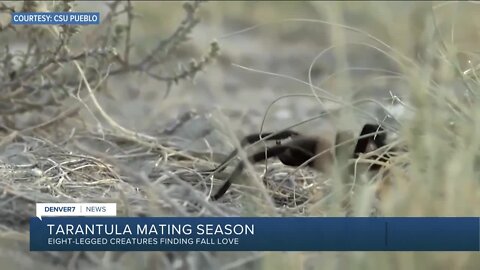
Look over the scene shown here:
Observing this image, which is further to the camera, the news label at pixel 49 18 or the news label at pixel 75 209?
the news label at pixel 49 18

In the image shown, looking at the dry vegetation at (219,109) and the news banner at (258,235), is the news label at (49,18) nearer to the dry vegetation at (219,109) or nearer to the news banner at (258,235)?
the dry vegetation at (219,109)

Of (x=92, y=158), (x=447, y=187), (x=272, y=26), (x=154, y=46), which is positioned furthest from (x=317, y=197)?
(x=154, y=46)

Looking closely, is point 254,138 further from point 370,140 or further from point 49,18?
point 49,18

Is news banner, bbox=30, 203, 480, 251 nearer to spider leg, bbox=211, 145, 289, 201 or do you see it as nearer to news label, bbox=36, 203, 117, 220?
news label, bbox=36, 203, 117, 220

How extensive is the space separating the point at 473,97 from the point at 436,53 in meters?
0.08

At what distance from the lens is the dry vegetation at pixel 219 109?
1324 mm

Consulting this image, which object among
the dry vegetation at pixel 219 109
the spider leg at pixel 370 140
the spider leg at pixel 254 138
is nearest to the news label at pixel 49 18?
the dry vegetation at pixel 219 109

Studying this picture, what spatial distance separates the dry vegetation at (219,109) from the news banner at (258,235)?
13 mm

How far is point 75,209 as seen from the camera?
1.38 m

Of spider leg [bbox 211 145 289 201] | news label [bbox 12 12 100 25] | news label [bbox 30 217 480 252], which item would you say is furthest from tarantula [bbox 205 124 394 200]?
news label [bbox 12 12 100 25]

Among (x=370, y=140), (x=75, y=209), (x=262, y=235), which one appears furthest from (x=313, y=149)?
(x=75, y=209)

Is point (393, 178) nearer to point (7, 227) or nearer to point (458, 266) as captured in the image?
point (458, 266)

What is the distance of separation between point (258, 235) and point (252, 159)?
0.20m

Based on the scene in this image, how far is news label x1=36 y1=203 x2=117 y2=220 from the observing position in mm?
1372
